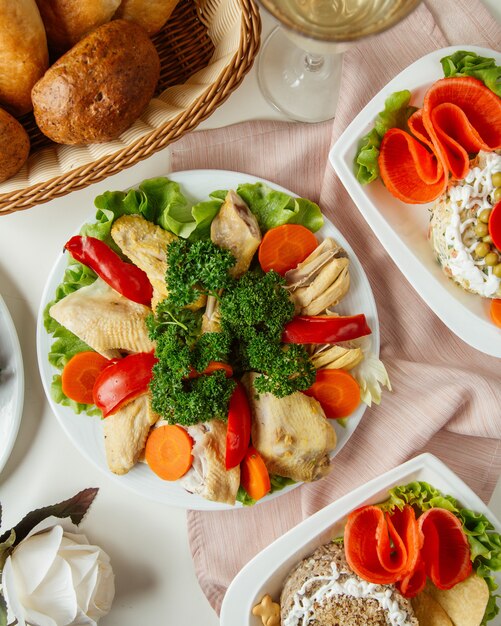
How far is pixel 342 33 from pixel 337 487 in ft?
4.46

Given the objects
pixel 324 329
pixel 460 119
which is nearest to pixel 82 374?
pixel 324 329

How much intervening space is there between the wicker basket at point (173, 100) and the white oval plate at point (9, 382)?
0.47 metres

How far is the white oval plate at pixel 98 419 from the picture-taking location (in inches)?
78.5

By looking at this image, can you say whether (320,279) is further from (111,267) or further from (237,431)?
(111,267)

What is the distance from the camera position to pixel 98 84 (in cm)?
166

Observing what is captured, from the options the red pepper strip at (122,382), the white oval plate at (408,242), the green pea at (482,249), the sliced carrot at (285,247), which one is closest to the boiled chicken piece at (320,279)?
the sliced carrot at (285,247)

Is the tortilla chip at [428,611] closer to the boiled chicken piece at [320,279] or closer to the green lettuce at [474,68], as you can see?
the boiled chicken piece at [320,279]

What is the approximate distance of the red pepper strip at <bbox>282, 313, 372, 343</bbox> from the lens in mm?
1896

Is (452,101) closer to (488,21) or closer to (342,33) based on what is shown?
(488,21)

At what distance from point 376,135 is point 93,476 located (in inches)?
55.8

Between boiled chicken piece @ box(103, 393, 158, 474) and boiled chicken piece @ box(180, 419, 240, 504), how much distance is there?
0.46ft

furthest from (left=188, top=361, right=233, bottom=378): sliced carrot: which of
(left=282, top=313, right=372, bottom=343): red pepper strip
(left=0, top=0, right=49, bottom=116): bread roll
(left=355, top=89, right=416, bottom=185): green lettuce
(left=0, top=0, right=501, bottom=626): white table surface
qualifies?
(left=0, top=0, right=49, bottom=116): bread roll

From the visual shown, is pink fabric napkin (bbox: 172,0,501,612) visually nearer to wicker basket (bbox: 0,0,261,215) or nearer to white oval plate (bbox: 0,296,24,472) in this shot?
wicker basket (bbox: 0,0,261,215)

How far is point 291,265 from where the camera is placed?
6.49 ft
